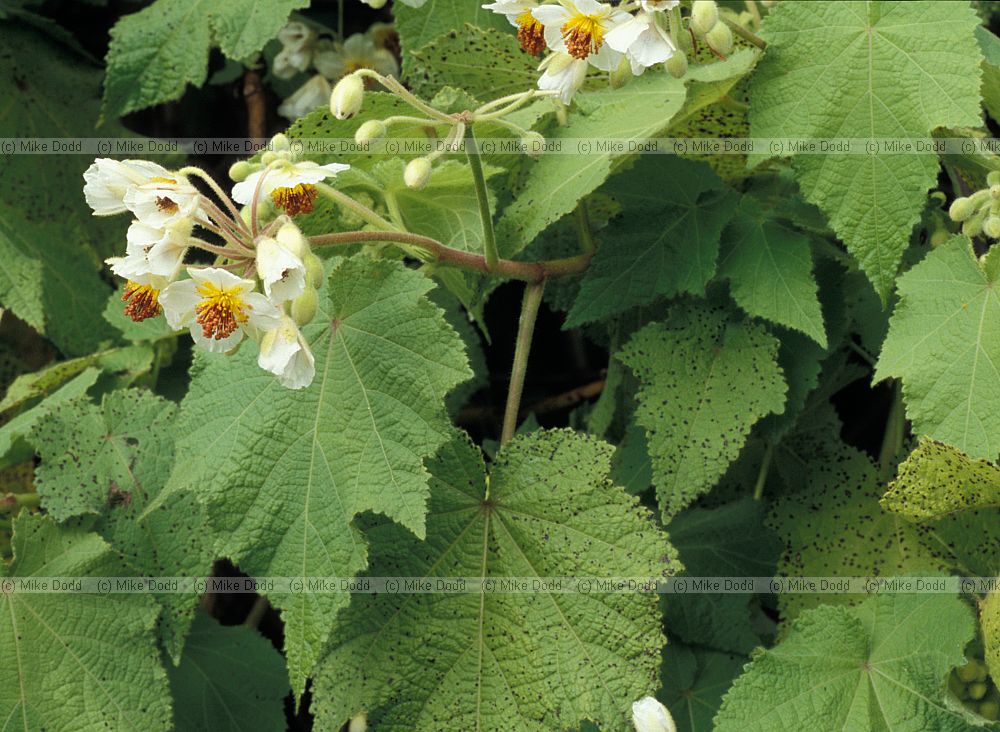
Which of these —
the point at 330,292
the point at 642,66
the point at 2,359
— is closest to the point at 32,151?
the point at 2,359

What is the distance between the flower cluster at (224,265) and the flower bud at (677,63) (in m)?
0.38

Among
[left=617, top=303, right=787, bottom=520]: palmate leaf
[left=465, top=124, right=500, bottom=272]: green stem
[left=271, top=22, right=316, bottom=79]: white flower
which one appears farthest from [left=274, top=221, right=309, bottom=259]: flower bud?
[left=271, top=22, right=316, bottom=79]: white flower

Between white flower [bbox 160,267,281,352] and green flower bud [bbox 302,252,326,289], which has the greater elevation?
green flower bud [bbox 302,252,326,289]

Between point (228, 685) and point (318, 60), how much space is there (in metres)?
1.12

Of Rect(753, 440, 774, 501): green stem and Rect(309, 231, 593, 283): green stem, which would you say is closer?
Rect(309, 231, 593, 283): green stem

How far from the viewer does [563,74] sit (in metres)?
1.29

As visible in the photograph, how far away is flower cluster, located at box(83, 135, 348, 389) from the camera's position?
1084mm

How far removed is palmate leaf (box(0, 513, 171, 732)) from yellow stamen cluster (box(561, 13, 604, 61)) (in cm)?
88

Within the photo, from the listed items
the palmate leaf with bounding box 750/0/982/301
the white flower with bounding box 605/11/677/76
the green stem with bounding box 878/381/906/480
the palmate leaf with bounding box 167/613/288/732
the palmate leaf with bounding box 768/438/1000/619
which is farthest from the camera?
the palmate leaf with bounding box 167/613/288/732

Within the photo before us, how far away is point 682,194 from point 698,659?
2.14 ft

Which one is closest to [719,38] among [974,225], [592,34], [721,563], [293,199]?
[592,34]

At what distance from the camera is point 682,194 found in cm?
145

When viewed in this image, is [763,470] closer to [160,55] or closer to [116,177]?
[116,177]

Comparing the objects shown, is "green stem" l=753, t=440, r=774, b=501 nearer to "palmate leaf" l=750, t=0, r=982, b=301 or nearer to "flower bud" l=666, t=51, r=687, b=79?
"palmate leaf" l=750, t=0, r=982, b=301
